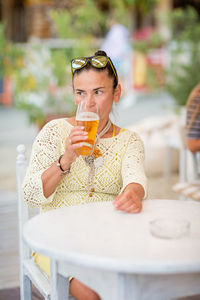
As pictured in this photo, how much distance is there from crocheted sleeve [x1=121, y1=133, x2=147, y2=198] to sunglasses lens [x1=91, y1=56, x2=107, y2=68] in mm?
304

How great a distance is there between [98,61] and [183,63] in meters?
4.57

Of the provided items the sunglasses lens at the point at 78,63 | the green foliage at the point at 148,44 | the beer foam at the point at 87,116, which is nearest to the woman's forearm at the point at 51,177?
the beer foam at the point at 87,116

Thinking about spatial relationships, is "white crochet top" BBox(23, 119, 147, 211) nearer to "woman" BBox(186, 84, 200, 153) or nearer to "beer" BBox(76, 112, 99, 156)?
"beer" BBox(76, 112, 99, 156)

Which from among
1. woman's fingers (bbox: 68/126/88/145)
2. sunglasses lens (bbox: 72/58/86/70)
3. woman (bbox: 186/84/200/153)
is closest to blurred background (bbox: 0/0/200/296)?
woman (bbox: 186/84/200/153)

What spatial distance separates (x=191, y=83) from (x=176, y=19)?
1256 mm

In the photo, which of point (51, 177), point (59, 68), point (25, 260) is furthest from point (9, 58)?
point (51, 177)

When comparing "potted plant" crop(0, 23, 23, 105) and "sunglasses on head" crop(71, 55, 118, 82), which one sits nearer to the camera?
"sunglasses on head" crop(71, 55, 118, 82)

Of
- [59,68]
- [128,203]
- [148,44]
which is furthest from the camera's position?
[148,44]

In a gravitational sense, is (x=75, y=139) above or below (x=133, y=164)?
above

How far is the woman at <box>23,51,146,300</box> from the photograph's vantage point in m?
1.76

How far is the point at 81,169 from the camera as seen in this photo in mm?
1840

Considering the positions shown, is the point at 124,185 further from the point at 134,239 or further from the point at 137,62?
the point at 137,62

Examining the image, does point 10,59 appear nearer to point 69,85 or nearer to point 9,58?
point 9,58

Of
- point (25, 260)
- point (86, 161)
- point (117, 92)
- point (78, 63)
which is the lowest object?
point (25, 260)
